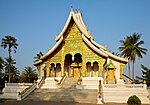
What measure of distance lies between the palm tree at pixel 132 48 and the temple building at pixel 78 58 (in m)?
9.74

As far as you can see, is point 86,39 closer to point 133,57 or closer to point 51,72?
point 51,72

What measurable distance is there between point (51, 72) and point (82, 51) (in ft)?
16.7

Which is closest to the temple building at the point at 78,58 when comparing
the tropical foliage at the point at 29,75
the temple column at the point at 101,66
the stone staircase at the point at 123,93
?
the temple column at the point at 101,66

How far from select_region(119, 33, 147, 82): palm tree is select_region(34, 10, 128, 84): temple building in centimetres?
974

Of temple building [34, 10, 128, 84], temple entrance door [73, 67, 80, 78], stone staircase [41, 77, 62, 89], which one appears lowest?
stone staircase [41, 77, 62, 89]

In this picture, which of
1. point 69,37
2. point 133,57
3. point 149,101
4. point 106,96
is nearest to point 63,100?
point 106,96

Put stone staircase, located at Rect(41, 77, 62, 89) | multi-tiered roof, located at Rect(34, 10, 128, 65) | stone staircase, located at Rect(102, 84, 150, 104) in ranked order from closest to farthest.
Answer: stone staircase, located at Rect(102, 84, 150, 104)
stone staircase, located at Rect(41, 77, 62, 89)
multi-tiered roof, located at Rect(34, 10, 128, 65)

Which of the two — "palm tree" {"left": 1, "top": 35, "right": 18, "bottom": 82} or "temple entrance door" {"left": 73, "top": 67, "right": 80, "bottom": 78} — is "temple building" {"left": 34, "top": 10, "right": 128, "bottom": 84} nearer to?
"temple entrance door" {"left": 73, "top": 67, "right": 80, "bottom": 78}

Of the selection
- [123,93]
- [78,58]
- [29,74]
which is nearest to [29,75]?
[29,74]

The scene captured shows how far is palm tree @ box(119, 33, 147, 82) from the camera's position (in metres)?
34.3

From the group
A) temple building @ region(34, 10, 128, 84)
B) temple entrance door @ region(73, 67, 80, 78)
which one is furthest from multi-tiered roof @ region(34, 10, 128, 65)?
temple entrance door @ region(73, 67, 80, 78)

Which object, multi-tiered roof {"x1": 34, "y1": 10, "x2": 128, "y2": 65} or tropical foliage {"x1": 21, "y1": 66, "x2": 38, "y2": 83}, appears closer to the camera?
multi-tiered roof {"x1": 34, "y1": 10, "x2": 128, "y2": 65}

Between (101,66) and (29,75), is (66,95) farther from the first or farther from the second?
(29,75)

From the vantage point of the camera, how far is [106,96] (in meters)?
18.3
